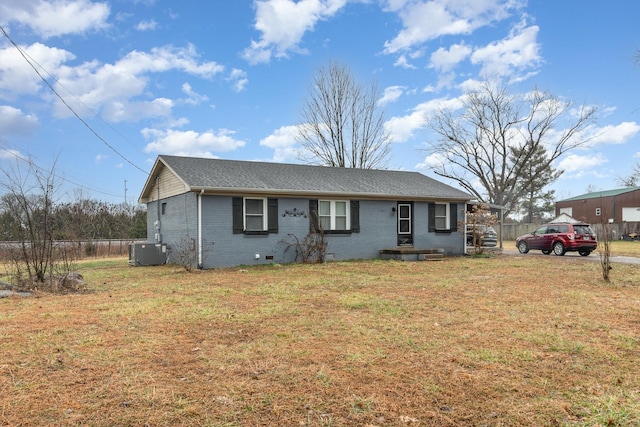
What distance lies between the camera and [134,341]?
462 cm

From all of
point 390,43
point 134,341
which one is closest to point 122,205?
point 390,43

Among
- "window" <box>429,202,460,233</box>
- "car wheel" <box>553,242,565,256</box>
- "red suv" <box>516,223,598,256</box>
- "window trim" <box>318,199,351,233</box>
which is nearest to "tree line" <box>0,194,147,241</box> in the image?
"window trim" <box>318,199,351,233</box>

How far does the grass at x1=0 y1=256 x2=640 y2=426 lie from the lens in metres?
2.91

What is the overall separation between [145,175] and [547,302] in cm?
1535

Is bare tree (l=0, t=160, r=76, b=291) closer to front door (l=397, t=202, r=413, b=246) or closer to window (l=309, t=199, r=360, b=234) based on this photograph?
window (l=309, t=199, r=360, b=234)

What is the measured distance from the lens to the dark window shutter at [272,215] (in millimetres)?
13445

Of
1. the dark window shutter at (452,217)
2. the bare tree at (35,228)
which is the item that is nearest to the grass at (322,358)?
the bare tree at (35,228)

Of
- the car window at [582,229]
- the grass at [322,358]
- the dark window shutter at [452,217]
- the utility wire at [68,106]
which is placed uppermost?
the utility wire at [68,106]

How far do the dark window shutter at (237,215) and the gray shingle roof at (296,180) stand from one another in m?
0.52

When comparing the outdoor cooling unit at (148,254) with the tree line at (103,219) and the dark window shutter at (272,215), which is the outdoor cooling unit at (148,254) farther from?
the tree line at (103,219)

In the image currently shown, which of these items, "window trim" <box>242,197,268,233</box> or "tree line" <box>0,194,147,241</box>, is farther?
"tree line" <box>0,194,147,241</box>

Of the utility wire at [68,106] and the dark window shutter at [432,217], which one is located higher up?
the utility wire at [68,106]

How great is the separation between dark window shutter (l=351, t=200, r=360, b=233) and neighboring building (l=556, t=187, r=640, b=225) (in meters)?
29.4

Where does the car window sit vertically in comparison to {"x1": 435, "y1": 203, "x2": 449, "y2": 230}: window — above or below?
below
